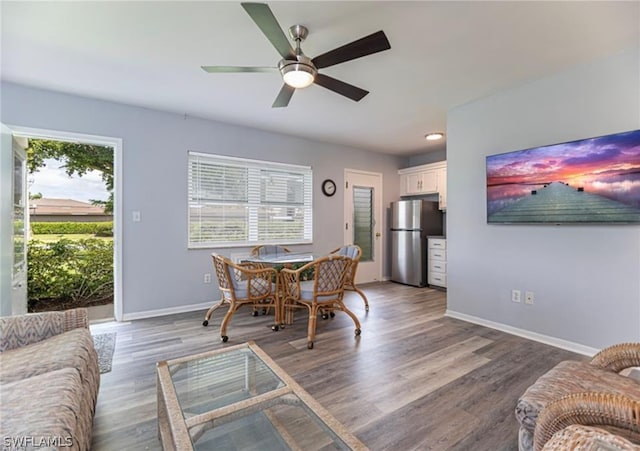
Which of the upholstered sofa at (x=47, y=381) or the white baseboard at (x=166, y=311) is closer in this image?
the upholstered sofa at (x=47, y=381)

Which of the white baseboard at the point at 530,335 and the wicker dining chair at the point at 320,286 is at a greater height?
the wicker dining chair at the point at 320,286

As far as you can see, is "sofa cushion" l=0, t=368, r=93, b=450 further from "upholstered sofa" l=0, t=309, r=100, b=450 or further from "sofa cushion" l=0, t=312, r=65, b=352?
"sofa cushion" l=0, t=312, r=65, b=352

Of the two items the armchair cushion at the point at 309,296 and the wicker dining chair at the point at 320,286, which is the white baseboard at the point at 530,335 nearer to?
the wicker dining chair at the point at 320,286

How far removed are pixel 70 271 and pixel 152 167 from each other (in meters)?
2.33

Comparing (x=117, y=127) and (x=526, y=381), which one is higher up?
(x=117, y=127)

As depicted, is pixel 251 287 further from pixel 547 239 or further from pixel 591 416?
pixel 547 239

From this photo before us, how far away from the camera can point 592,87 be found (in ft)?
8.03

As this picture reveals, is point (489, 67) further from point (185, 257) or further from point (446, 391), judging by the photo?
point (185, 257)

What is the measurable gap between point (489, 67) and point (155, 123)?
3.63 meters

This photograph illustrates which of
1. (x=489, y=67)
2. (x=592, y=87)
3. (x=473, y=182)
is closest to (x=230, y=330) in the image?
(x=473, y=182)

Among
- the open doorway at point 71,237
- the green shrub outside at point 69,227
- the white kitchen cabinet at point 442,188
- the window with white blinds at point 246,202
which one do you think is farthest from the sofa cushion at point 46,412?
the white kitchen cabinet at point 442,188

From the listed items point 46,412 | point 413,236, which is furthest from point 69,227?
point 413,236

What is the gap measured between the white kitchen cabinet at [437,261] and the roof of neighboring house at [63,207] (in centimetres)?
564

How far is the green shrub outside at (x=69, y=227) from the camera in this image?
4.32 meters
